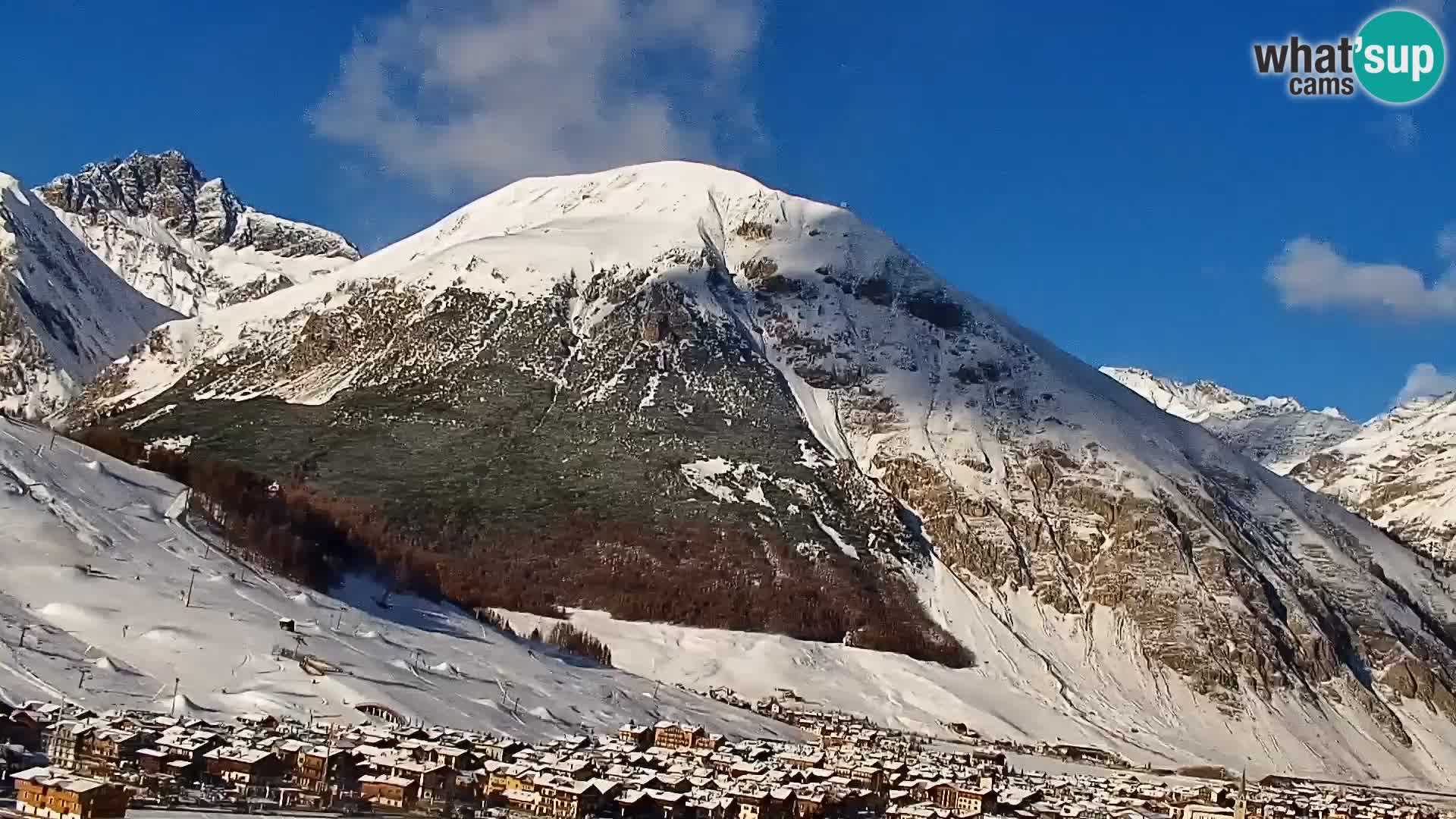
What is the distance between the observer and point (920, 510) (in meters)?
180

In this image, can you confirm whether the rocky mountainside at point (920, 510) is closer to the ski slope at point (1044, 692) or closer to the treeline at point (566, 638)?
the ski slope at point (1044, 692)

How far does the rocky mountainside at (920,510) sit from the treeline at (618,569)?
50 cm

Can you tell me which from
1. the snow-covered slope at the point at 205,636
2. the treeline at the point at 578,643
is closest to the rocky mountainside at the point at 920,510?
the treeline at the point at 578,643

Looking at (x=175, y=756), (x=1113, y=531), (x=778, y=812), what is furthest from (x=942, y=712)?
(x=175, y=756)

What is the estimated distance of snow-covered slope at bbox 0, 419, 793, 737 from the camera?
79375 mm

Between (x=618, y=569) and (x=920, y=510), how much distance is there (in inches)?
1665

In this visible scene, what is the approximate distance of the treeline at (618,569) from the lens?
5468 inches

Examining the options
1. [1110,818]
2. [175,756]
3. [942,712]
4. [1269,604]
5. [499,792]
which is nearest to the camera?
[175,756]

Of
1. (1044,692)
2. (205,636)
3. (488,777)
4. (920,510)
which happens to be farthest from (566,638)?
(488,777)

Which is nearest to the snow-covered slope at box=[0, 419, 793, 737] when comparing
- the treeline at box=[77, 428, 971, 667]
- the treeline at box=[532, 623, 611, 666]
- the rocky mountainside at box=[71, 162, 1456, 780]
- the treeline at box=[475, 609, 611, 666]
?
the treeline at box=[475, 609, 611, 666]

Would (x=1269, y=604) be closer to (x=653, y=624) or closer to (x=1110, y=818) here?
(x=653, y=624)

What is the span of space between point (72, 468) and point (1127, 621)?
10479 cm

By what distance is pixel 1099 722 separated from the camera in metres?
145

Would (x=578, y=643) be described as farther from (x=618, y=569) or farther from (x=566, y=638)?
(x=618, y=569)
